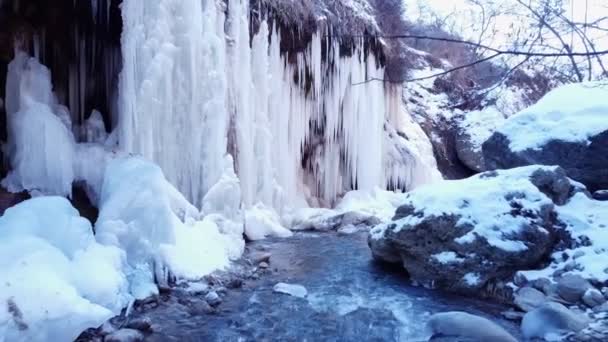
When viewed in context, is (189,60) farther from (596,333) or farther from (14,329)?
(596,333)

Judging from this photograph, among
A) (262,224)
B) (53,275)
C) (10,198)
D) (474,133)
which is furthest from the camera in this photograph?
(474,133)

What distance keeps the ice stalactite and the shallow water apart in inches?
68.5

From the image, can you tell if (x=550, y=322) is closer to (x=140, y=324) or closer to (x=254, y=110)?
(x=140, y=324)

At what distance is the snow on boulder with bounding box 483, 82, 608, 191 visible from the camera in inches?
281

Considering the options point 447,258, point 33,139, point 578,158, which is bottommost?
point 447,258

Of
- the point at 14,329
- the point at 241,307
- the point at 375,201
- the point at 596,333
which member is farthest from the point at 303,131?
the point at 14,329

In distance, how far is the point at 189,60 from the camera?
6.73 metres

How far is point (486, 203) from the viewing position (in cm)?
562

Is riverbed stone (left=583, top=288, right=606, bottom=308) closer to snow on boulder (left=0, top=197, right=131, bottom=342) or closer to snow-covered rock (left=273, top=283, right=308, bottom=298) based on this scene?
snow-covered rock (left=273, top=283, right=308, bottom=298)

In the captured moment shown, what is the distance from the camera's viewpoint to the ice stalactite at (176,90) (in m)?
6.24

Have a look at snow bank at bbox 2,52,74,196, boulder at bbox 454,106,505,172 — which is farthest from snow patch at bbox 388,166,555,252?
boulder at bbox 454,106,505,172

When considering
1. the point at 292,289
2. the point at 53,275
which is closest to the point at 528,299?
the point at 292,289

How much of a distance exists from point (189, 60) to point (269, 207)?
3117 mm

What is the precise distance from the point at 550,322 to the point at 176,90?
5105mm
